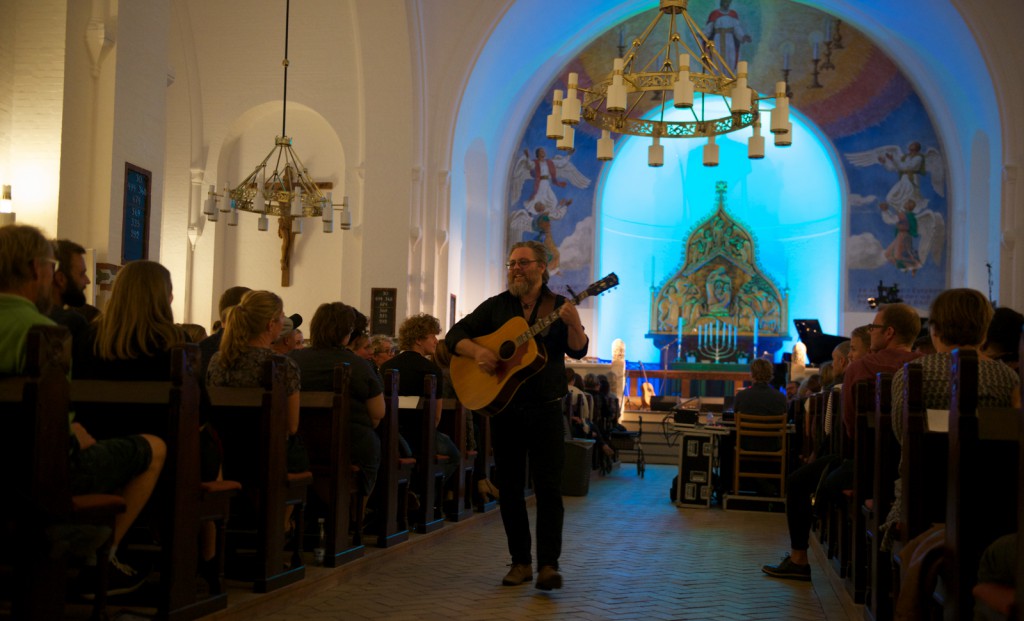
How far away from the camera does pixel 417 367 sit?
6.68m

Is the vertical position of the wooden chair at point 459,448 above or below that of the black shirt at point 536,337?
below

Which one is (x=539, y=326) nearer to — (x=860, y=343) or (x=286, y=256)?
(x=860, y=343)

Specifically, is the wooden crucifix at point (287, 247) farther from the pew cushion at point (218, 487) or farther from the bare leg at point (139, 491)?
the bare leg at point (139, 491)

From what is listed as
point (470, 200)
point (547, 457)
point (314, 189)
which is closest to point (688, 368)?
point (470, 200)

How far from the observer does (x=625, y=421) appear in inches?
699

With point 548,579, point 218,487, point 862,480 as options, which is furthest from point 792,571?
point 218,487

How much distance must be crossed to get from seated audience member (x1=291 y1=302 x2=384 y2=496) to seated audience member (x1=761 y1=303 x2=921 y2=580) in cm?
232

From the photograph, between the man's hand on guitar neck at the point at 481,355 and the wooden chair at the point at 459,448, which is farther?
the wooden chair at the point at 459,448

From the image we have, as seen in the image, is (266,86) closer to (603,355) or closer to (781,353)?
(603,355)

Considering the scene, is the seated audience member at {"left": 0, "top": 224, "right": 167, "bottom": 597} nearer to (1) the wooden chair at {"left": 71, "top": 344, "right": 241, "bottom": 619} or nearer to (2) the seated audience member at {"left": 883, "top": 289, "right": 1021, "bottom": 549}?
(1) the wooden chair at {"left": 71, "top": 344, "right": 241, "bottom": 619}

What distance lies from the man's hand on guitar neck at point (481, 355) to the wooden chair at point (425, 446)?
1.22m

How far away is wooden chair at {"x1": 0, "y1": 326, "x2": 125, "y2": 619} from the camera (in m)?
2.71

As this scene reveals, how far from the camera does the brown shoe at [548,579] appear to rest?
15.6 feet

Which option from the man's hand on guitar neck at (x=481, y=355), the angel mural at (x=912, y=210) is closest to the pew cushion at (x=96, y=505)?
the man's hand on guitar neck at (x=481, y=355)
